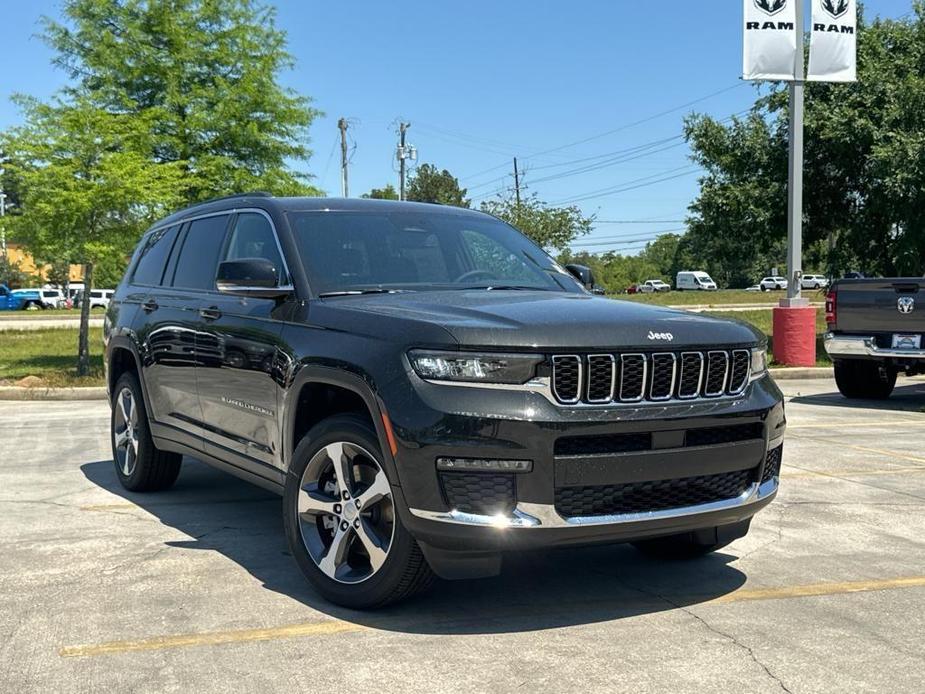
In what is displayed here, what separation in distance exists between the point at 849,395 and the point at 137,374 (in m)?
9.22

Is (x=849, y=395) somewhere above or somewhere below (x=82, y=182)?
below

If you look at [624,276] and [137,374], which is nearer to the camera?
[137,374]

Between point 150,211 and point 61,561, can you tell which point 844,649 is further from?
point 150,211

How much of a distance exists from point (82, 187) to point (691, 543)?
505 inches

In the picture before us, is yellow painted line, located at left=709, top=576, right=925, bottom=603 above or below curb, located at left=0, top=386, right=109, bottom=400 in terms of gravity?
above

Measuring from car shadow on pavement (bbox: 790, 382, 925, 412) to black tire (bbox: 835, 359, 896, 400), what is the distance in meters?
0.11

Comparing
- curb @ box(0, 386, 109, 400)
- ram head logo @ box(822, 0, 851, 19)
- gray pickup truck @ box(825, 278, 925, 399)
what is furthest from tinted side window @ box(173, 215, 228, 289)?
ram head logo @ box(822, 0, 851, 19)

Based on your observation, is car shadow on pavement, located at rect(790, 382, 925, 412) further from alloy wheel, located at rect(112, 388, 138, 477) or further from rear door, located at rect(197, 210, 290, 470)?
rear door, located at rect(197, 210, 290, 470)

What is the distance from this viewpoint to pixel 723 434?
4.33m

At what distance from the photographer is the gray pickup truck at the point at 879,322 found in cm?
1126

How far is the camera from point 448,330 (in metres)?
4.00

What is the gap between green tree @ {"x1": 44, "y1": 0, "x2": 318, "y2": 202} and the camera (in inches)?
698

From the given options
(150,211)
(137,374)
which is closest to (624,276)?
(150,211)

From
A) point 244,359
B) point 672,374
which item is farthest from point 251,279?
point 672,374
